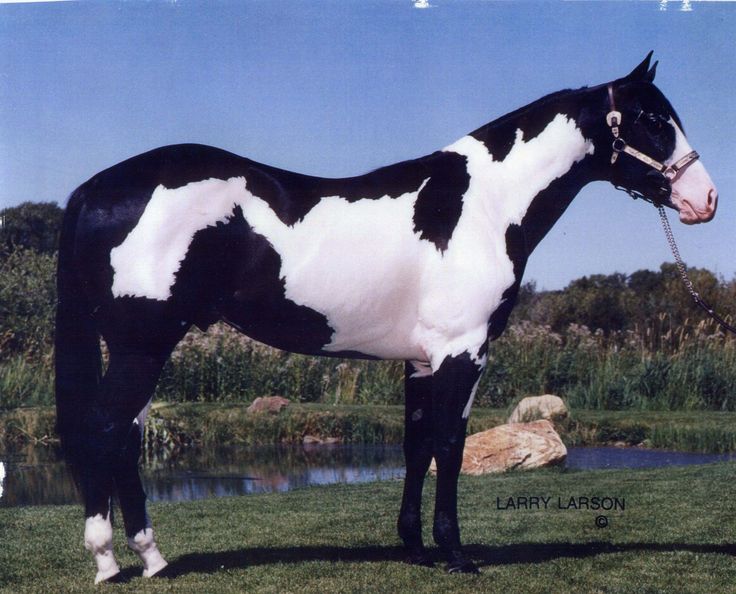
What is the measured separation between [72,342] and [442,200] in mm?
2150

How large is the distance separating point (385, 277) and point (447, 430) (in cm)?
91

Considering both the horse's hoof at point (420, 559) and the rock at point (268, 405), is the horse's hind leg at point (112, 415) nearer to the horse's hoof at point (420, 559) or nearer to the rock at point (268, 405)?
the horse's hoof at point (420, 559)

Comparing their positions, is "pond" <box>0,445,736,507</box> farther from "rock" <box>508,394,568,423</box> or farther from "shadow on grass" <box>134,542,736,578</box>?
"shadow on grass" <box>134,542,736,578</box>

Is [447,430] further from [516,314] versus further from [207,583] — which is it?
[516,314]

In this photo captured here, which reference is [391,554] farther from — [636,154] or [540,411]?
[540,411]

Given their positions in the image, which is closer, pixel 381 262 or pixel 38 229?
pixel 381 262

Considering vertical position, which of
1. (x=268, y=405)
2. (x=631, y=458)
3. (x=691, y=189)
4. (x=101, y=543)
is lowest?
(x=631, y=458)

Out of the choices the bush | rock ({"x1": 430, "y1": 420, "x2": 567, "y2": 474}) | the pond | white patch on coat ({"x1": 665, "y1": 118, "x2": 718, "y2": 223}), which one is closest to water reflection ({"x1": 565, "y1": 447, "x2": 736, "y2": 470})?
the pond

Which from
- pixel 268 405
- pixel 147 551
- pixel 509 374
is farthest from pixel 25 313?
pixel 147 551

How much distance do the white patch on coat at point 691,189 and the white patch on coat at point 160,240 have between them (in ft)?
8.66

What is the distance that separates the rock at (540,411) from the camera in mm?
11695

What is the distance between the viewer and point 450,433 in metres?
4.85

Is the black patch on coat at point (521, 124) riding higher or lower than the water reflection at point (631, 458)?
higher


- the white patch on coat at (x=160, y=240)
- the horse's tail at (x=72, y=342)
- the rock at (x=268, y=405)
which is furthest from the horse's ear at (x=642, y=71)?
the rock at (x=268, y=405)
